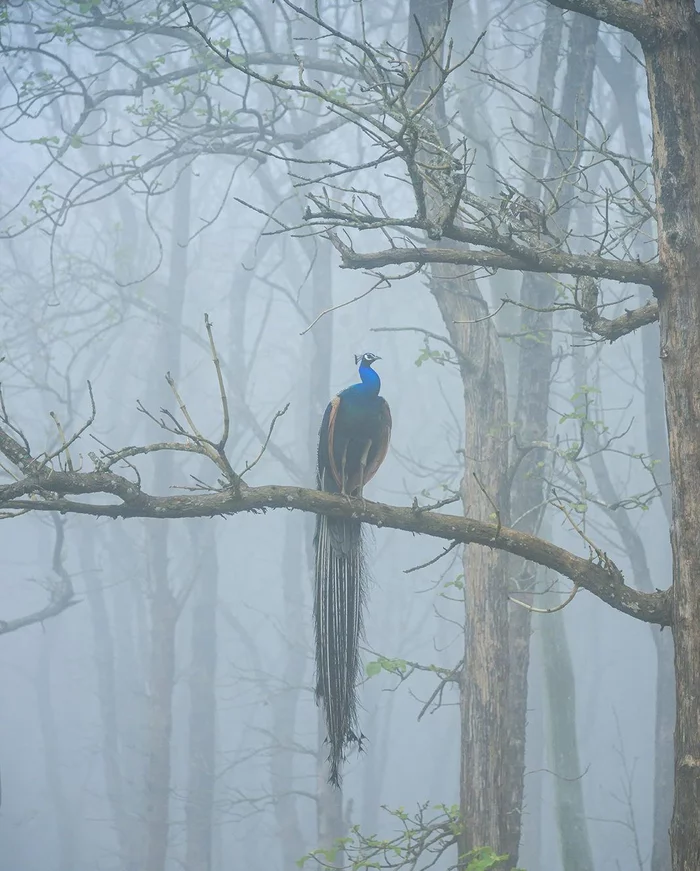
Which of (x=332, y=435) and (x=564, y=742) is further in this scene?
(x=564, y=742)

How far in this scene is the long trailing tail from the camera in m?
3.31

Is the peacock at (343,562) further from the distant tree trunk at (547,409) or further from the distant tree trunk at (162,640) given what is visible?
the distant tree trunk at (162,640)

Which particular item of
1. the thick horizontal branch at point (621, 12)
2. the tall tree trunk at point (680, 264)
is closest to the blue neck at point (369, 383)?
the tall tree trunk at point (680, 264)

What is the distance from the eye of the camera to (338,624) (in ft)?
11.7

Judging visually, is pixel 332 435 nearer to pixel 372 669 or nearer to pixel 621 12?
pixel 372 669

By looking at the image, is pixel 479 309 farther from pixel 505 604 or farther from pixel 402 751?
pixel 402 751

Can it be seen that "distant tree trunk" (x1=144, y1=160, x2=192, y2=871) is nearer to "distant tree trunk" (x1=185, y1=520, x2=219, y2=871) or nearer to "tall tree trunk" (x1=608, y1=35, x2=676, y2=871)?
"distant tree trunk" (x1=185, y1=520, x2=219, y2=871)

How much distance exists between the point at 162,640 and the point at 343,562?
9.06 m

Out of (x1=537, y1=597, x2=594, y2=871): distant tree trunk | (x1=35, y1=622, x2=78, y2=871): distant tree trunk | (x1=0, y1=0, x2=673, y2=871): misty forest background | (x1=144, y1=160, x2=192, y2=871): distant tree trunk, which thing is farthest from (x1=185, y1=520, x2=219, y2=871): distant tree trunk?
(x1=35, y1=622, x2=78, y2=871): distant tree trunk

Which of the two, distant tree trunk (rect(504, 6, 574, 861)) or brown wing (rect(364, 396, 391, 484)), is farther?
distant tree trunk (rect(504, 6, 574, 861))

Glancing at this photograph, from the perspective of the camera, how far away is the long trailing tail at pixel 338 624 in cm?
331

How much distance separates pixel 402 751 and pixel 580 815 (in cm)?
2551

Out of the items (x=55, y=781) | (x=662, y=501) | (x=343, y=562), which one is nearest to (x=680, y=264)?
(x=343, y=562)

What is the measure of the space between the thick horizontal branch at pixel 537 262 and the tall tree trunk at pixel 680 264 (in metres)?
0.09
